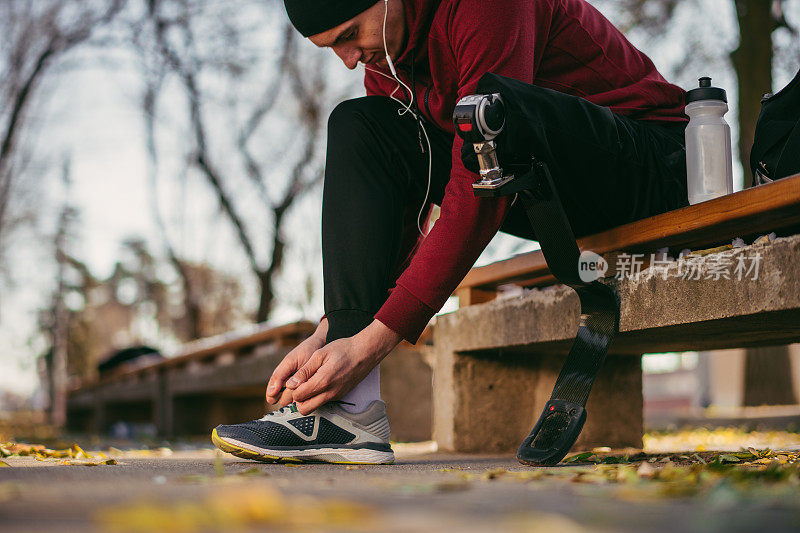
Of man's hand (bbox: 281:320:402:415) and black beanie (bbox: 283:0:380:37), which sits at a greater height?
black beanie (bbox: 283:0:380:37)

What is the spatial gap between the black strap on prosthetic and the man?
3.1 inches

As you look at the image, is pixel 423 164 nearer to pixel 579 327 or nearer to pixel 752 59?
pixel 579 327

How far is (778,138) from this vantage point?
2109mm

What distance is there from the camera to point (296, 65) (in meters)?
13.2

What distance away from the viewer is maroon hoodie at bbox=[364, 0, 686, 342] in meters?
2.07

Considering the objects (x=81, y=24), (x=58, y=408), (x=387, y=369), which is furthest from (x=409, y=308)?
(x=58, y=408)

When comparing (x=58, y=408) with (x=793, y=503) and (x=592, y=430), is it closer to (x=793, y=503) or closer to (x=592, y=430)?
(x=592, y=430)

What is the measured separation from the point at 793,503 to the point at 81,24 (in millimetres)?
10950

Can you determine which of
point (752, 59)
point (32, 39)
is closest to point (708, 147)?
point (752, 59)

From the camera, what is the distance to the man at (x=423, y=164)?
2082 millimetres

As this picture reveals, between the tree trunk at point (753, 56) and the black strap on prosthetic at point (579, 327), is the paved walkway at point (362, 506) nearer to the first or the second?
the black strap on prosthetic at point (579, 327)

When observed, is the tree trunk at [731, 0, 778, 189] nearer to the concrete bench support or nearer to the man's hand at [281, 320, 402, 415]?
the concrete bench support

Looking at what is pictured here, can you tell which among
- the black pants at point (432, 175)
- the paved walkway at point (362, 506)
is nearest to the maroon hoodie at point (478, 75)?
the black pants at point (432, 175)

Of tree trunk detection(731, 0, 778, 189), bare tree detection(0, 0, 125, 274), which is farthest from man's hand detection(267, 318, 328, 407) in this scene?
bare tree detection(0, 0, 125, 274)
